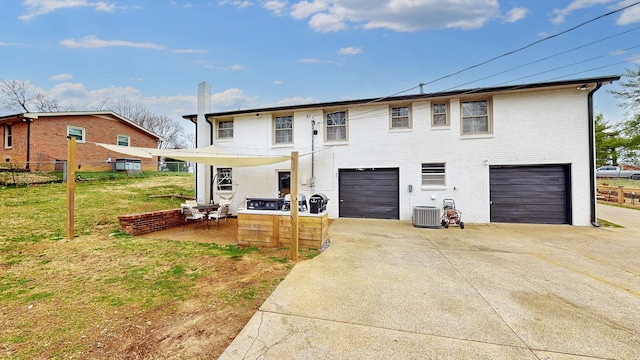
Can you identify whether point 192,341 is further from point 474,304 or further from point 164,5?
point 164,5

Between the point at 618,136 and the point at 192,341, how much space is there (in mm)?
32539

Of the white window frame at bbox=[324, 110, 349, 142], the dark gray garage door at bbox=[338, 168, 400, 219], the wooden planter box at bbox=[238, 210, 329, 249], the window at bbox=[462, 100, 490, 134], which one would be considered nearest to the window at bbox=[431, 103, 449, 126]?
the window at bbox=[462, 100, 490, 134]

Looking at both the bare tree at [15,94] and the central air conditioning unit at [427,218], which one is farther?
the bare tree at [15,94]

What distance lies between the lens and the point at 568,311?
291 cm

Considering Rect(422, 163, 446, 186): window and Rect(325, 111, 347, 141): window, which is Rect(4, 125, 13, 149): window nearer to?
Rect(325, 111, 347, 141): window

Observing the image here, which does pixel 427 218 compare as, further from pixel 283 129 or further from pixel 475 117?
pixel 283 129

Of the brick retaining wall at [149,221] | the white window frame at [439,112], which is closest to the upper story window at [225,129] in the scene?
the brick retaining wall at [149,221]

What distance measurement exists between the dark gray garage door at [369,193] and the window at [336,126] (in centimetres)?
139

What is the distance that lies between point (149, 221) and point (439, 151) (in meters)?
9.47

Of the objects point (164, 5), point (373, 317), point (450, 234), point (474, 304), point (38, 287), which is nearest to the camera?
point (373, 317)

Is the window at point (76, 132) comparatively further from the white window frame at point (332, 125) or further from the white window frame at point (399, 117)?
the white window frame at point (399, 117)

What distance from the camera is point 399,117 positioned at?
9.23 m

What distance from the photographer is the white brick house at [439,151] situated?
7.93 metres

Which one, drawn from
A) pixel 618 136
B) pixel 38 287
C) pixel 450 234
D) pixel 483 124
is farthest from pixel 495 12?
pixel 618 136
